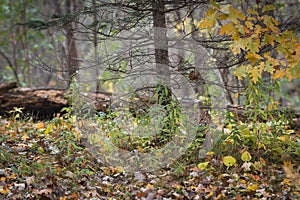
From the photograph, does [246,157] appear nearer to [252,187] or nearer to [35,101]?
[252,187]

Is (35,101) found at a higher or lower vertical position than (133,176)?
higher

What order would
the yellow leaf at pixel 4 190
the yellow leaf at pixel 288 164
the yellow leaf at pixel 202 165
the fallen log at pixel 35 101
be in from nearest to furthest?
1. the yellow leaf at pixel 4 190
2. the yellow leaf at pixel 288 164
3. the yellow leaf at pixel 202 165
4. the fallen log at pixel 35 101

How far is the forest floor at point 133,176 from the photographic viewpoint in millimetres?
4012

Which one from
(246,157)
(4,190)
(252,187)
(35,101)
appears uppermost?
(35,101)

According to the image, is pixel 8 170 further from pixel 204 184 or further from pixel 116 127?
pixel 204 184

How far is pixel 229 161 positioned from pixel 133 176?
3.66 feet

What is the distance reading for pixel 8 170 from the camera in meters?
4.29

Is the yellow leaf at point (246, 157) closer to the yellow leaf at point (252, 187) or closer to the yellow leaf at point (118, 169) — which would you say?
the yellow leaf at point (252, 187)

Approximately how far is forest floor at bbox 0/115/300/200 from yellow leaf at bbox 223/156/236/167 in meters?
0.01

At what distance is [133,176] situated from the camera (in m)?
4.57

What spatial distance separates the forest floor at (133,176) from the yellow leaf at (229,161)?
1cm

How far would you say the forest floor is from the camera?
158 inches

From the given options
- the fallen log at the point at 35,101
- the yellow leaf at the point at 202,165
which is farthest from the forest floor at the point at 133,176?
the fallen log at the point at 35,101

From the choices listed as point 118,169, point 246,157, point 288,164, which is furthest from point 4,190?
point 288,164
